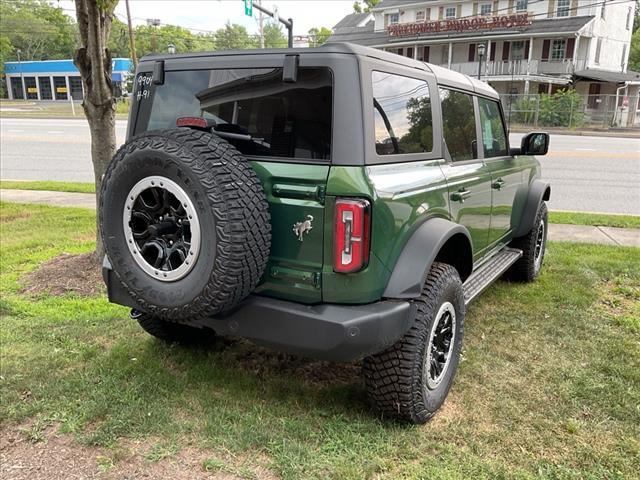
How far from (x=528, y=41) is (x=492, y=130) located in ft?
119

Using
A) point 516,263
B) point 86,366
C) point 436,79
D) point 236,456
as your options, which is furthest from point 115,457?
point 516,263

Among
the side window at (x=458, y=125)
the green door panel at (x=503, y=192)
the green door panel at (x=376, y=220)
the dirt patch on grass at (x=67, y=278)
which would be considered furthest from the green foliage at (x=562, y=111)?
the green door panel at (x=376, y=220)

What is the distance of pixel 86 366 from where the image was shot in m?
3.68

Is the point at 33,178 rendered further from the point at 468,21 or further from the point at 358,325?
the point at 468,21

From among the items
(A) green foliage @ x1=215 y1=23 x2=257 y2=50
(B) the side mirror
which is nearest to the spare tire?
(B) the side mirror

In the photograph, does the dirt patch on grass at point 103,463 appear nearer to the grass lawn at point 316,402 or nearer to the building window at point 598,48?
the grass lawn at point 316,402

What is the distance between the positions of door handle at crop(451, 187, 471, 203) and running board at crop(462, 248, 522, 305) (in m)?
0.64

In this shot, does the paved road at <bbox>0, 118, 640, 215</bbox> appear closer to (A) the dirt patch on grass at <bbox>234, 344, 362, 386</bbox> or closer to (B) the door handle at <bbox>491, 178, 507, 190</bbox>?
(B) the door handle at <bbox>491, 178, 507, 190</bbox>

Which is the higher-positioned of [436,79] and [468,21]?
[468,21]

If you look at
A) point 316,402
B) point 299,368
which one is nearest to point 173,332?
point 299,368

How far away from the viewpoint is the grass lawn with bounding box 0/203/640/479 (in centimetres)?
278

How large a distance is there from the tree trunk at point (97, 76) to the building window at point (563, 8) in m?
37.1

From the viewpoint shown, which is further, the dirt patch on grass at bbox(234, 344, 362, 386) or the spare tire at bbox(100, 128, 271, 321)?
the dirt patch on grass at bbox(234, 344, 362, 386)

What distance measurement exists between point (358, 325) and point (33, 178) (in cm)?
1180
